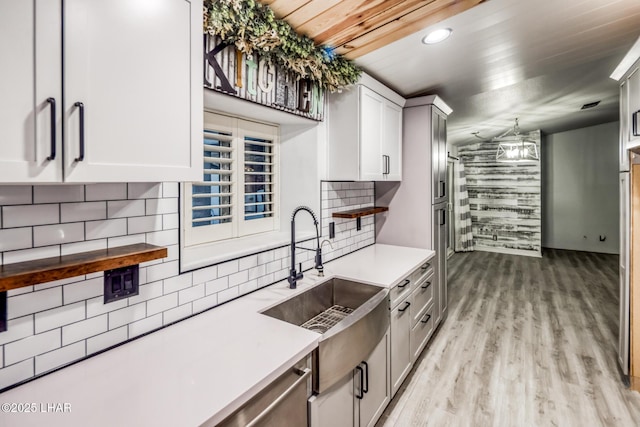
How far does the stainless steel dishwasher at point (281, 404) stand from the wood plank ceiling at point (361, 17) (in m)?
1.60

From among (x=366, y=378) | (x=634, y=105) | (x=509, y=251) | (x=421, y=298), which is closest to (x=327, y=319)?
(x=366, y=378)

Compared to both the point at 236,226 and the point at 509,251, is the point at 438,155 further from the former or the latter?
the point at 509,251

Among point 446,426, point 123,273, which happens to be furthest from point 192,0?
point 446,426

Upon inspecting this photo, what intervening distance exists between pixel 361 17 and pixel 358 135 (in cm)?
78

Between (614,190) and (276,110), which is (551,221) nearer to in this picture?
(614,190)

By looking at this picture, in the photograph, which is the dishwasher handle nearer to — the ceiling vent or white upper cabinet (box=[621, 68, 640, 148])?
white upper cabinet (box=[621, 68, 640, 148])

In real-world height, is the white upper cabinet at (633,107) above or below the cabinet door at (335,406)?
above

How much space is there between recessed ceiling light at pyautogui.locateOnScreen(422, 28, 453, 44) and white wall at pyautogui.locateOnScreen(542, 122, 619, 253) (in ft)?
20.9

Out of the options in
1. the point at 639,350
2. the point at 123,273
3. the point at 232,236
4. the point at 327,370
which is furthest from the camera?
the point at 639,350

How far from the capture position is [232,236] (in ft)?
6.74

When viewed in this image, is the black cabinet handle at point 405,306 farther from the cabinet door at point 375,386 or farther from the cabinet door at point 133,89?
the cabinet door at point 133,89

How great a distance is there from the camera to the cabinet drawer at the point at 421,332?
2405 mm

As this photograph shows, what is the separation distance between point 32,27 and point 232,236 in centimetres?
143

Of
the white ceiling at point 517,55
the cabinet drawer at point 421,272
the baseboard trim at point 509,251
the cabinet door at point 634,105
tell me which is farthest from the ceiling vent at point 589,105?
the cabinet drawer at point 421,272
